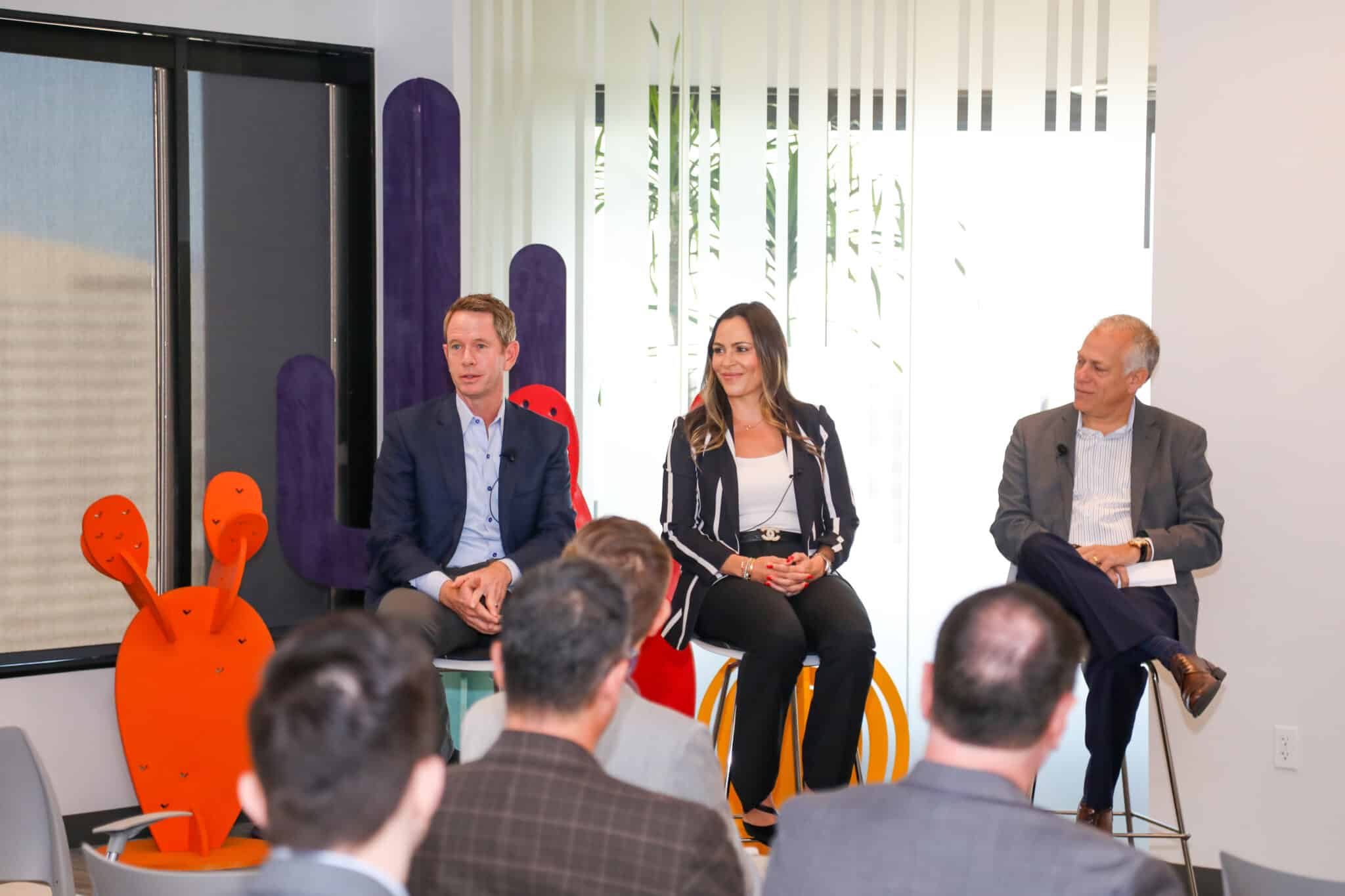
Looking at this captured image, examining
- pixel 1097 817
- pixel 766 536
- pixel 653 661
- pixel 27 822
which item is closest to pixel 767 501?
pixel 766 536

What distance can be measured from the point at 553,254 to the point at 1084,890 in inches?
124

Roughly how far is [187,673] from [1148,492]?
9.17 ft

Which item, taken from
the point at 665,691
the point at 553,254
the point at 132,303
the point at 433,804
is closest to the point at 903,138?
the point at 553,254

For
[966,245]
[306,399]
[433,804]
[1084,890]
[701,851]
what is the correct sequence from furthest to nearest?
[966,245] → [306,399] → [701,851] → [1084,890] → [433,804]

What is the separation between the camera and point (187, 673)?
12.3 ft

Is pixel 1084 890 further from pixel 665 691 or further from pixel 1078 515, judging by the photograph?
pixel 665 691

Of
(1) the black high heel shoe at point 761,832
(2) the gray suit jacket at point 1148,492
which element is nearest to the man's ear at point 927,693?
(1) the black high heel shoe at point 761,832

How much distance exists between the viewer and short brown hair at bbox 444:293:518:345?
12.0 feet

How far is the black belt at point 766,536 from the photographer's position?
3.65m

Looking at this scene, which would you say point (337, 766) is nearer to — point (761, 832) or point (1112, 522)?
point (761, 832)

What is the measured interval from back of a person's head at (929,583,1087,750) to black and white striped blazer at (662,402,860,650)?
6.91 feet

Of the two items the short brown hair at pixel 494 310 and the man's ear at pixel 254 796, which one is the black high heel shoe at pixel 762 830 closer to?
the short brown hair at pixel 494 310

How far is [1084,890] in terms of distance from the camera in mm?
1253

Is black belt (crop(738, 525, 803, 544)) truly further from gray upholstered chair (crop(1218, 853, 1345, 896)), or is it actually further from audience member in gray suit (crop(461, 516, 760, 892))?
gray upholstered chair (crop(1218, 853, 1345, 896))
